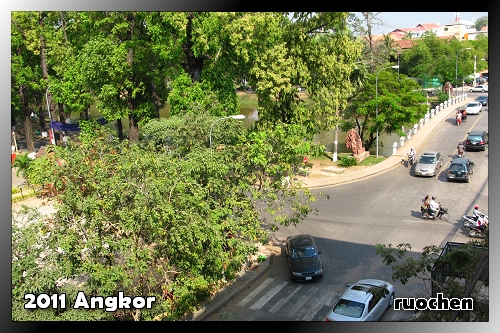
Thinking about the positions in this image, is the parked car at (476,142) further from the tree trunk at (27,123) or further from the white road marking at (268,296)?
the tree trunk at (27,123)

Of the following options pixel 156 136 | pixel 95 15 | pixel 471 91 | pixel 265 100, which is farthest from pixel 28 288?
pixel 471 91

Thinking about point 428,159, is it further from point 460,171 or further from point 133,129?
point 133,129

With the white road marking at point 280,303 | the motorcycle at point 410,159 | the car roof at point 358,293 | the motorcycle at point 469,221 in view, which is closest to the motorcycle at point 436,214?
the motorcycle at point 469,221

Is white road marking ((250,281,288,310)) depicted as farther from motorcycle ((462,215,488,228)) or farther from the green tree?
motorcycle ((462,215,488,228))

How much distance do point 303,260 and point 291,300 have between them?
198cm

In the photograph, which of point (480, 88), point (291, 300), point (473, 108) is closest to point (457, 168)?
point (291, 300)

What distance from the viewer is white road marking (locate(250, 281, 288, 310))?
1691 centimetres

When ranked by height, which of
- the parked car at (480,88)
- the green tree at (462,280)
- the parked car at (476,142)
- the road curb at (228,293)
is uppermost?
the parked car at (480,88)

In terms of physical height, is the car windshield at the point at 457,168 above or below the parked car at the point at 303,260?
above

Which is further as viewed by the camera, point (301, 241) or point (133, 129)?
point (133, 129)

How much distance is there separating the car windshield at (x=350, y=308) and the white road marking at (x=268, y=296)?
9.96 feet

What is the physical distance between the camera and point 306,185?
30.1 metres

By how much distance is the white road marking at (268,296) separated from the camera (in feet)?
55.5

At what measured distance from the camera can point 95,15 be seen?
28.5 m
